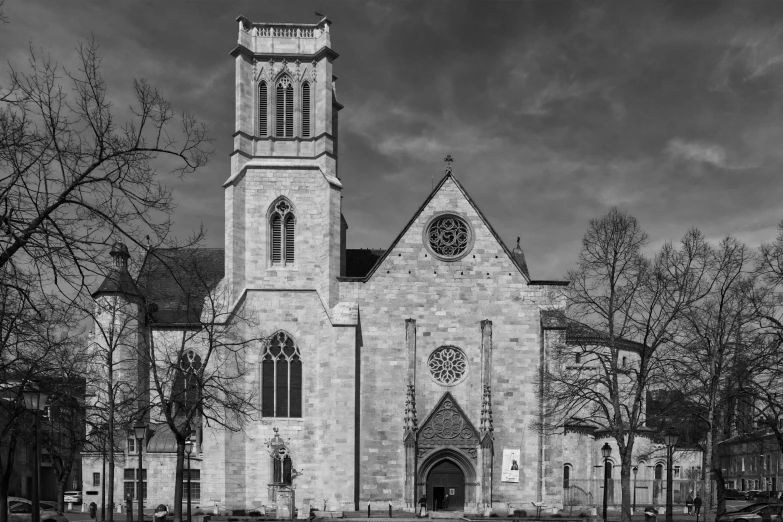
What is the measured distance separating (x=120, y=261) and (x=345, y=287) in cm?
3208

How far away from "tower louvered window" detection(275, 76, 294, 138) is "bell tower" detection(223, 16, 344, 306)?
0.18 feet

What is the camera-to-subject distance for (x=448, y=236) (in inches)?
1766

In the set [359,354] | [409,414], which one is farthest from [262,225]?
[409,414]

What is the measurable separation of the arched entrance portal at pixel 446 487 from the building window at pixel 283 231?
42.7 feet

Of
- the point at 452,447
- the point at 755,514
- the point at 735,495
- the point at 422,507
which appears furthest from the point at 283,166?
the point at 735,495

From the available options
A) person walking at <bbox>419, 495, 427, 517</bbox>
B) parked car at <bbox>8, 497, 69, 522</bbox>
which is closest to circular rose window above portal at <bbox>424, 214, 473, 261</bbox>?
person walking at <bbox>419, 495, 427, 517</bbox>

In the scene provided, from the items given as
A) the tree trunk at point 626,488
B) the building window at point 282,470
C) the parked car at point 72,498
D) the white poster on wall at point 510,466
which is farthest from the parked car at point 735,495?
the parked car at point 72,498

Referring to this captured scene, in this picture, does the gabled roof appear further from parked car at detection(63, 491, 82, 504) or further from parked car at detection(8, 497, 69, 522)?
parked car at detection(63, 491, 82, 504)

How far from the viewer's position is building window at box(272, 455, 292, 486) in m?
41.7

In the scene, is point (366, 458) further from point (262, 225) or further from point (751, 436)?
point (751, 436)

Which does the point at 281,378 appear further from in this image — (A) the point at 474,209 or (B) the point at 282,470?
(A) the point at 474,209

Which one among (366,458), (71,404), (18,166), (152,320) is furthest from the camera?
(366,458)

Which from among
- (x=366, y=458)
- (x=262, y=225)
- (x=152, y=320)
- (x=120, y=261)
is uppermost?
(x=262, y=225)

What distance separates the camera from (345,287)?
43.7 m
